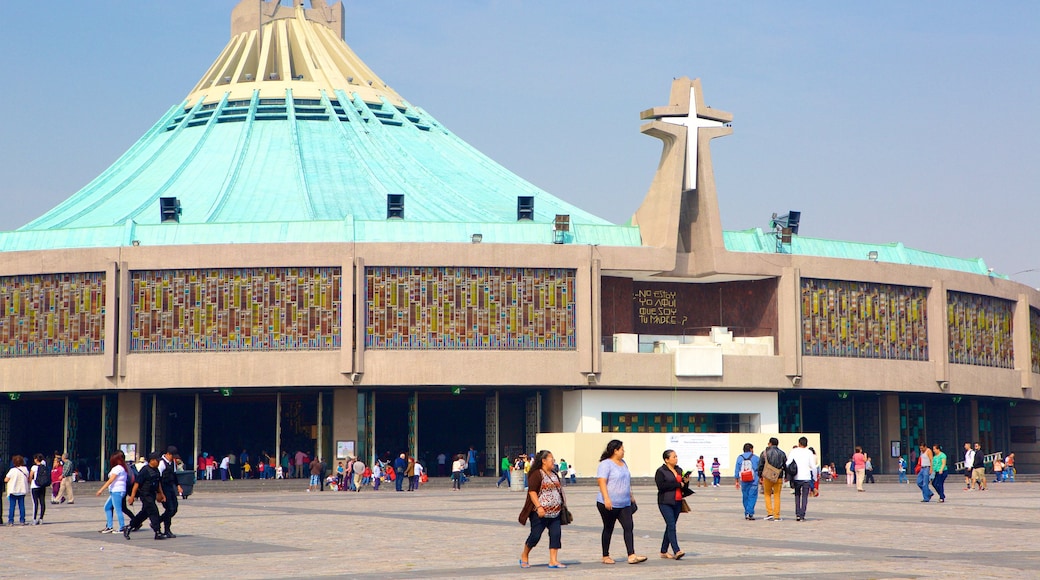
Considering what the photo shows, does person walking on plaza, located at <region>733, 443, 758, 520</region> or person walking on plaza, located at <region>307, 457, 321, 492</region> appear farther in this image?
person walking on plaza, located at <region>307, 457, 321, 492</region>

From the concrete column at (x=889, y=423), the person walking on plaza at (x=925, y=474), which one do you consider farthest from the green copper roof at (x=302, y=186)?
the person walking on plaza at (x=925, y=474)

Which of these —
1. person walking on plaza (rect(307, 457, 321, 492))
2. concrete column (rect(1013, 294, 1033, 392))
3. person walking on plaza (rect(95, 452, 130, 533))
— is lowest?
person walking on plaza (rect(307, 457, 321, 492))

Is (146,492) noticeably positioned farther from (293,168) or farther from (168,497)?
(293,168)

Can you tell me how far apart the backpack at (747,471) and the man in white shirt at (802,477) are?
2.21 feet

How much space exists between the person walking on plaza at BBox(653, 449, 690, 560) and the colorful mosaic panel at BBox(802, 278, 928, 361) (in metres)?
35.7

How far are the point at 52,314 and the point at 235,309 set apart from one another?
6.83m

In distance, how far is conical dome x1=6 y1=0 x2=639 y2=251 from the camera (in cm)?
5131

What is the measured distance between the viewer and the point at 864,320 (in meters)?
54.4

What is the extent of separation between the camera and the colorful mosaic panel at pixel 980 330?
57.0 m

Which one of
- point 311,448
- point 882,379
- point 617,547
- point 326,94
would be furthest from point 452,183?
point 617,547

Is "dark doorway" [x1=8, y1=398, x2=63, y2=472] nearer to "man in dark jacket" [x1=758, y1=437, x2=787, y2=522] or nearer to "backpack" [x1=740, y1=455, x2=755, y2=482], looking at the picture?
"backpack" [x1=740, y1=455, x2=755, y2=482]

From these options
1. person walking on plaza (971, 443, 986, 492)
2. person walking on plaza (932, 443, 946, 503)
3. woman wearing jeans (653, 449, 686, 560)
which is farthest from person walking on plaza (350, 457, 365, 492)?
woman wearing jeans (653, 449, 686, 560)

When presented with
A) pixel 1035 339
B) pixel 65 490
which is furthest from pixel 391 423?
pixel 1035 339

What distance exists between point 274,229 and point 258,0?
76.4 feet
